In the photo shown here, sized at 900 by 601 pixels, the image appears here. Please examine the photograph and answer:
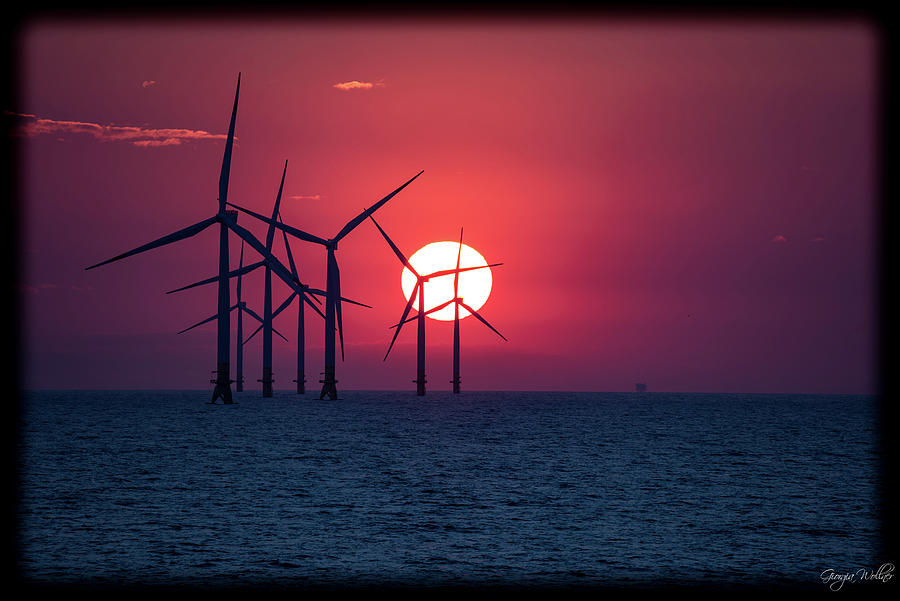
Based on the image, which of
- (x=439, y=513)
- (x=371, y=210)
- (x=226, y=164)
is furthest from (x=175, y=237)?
(x=439, y=513)

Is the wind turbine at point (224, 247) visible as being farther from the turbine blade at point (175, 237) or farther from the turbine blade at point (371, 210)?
the turbine blade at point (371, 210)

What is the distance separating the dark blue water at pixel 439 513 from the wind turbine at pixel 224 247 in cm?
2361

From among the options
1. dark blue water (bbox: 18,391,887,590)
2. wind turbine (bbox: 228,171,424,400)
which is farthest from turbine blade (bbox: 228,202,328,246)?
dark blue water (bbox: 18,391,887,590)

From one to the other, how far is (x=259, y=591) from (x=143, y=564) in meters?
6.37

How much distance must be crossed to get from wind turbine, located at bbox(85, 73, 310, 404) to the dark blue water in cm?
2361

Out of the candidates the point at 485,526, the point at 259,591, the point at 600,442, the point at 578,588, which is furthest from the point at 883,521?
Answer: the point at 600,442

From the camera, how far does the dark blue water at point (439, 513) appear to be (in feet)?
115

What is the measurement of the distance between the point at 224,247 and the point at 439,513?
9845 centimetres

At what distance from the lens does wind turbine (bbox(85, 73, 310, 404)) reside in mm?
114250

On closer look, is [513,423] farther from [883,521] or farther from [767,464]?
[883,521]

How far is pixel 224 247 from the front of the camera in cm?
14038

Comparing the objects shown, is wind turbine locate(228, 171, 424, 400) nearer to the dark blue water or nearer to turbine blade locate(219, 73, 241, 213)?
turbine blade locate(219, 73, 241, 213)

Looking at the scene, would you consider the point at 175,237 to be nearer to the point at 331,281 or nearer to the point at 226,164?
the point at 226,164

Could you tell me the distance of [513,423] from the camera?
485 ft
